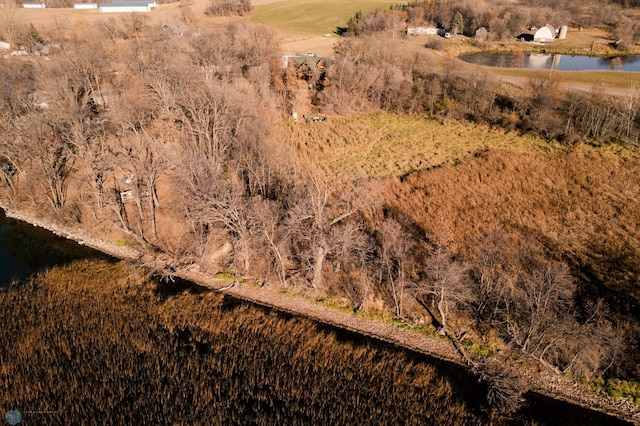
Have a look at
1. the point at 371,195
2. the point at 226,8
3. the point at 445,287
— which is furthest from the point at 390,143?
the point at 226,8

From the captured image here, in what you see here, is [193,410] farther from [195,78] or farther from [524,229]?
[195,78]

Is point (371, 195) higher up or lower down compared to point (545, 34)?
lower down

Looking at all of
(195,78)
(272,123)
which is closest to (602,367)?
(272,123)

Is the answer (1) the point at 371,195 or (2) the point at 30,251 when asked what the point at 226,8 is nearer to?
(1) the point at 371,195

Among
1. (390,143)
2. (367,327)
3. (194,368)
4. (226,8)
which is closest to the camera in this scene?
(194,368)

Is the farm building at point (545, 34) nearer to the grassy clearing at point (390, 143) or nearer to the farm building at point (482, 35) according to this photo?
the farm building at point (482, 35)

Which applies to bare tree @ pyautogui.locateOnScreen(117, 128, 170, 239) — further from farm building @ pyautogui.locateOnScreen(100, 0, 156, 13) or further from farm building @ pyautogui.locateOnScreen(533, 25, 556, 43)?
farm building @ pyautogui.locateOnScreen(100, 0, 156, 13)
